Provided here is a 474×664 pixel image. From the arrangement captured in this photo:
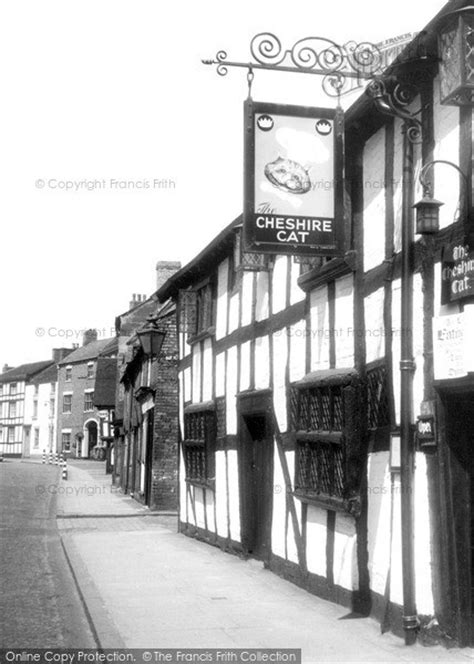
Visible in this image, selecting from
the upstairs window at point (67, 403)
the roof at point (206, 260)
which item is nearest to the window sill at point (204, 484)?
the roof at point (206, 260)

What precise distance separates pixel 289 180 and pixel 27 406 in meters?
71.9

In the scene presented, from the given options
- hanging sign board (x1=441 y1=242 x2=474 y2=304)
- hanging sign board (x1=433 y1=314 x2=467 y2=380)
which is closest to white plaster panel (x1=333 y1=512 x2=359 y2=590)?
hanging sign board (x1=433 y1=314 x2=467 y2=380)

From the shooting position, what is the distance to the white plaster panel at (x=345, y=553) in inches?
324

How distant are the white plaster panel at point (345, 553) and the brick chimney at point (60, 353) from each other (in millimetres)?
69644

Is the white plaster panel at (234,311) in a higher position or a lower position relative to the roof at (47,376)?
lower

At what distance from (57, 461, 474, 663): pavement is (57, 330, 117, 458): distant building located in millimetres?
47380

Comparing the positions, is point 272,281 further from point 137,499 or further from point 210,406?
point 137,499

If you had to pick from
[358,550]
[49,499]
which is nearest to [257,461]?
[358,550]

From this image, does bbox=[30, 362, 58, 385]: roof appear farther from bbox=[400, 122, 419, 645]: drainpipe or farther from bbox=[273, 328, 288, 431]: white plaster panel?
bbox=[400, 122, 419, 645]: drainpipe

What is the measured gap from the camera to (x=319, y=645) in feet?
22.4

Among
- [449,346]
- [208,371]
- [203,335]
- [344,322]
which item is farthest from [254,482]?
[449,346]

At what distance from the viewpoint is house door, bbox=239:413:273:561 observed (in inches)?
453

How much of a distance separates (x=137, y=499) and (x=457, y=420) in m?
19.4

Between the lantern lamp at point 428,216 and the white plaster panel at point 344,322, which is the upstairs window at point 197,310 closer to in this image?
the white plaster panel at point 344,322
